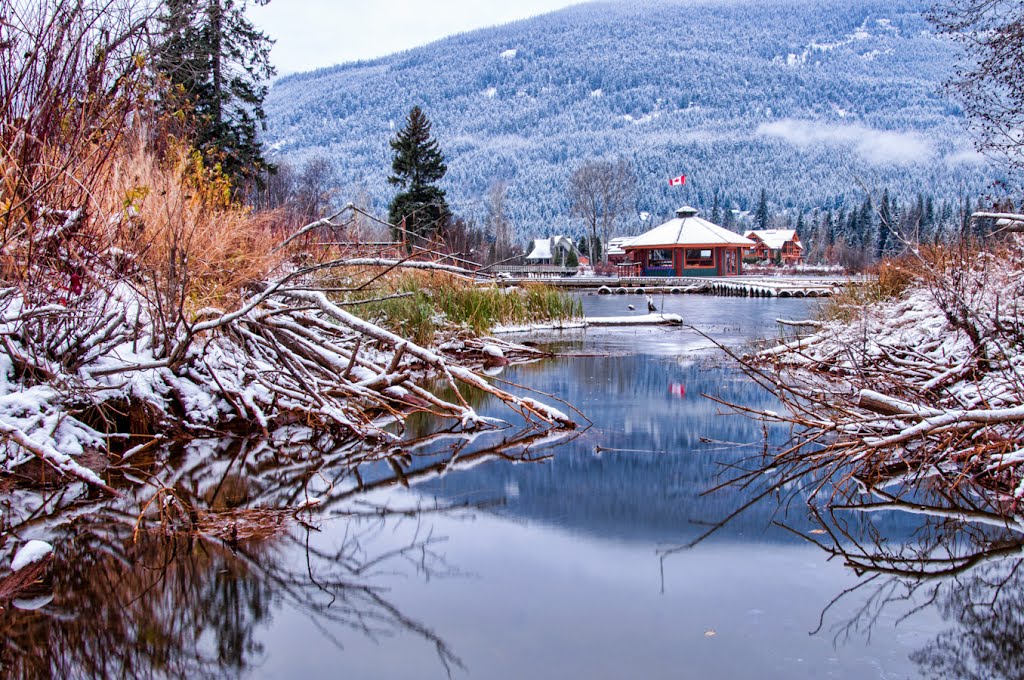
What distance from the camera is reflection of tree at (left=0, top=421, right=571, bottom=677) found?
3.45 m

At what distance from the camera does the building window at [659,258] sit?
6406 centimetres

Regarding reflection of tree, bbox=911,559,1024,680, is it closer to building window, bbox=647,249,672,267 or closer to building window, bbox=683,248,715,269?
building window, bbox=683,248,715,269

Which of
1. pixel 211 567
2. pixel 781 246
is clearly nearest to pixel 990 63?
pixel 211 567

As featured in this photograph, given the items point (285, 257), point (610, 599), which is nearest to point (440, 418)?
point (285, 257)

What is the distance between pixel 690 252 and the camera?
63406mm

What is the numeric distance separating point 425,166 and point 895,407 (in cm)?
3531

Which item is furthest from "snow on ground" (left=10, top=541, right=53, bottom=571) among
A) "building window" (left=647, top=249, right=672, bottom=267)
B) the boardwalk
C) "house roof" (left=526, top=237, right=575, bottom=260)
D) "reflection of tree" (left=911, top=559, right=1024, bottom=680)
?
"house roof" (left=526, top=237, right=575, bottom=260)

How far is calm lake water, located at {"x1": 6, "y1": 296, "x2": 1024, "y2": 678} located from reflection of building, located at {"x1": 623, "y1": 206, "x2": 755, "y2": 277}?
189 feet

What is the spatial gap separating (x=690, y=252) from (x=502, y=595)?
61.1m

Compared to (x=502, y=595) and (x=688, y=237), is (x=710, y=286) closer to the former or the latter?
(x=688, y=237)

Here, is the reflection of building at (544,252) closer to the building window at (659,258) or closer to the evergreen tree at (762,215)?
the evergreen tree at (762,215)

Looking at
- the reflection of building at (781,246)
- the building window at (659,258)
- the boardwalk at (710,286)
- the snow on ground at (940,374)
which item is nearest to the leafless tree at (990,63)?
the snow on ground at (940,374)

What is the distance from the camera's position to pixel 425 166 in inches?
1550

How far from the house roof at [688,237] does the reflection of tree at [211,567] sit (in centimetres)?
5736
